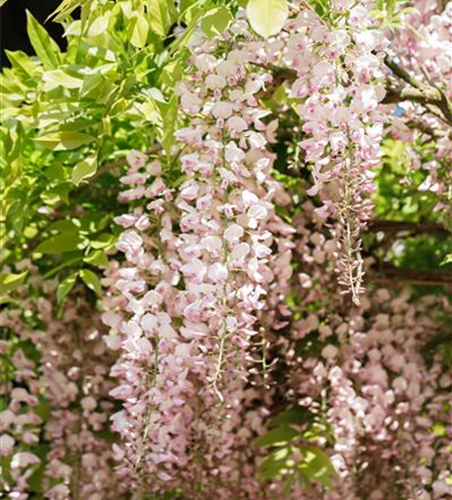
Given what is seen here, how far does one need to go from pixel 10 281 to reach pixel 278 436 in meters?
0.46

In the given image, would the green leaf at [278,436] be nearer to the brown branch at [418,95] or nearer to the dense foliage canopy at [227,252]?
the dense foliage canopy at [227,252]

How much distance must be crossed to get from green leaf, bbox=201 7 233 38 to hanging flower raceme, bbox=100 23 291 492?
11 cm

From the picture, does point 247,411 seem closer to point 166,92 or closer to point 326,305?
point 326,305

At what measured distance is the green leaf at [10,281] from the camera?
1.54 m

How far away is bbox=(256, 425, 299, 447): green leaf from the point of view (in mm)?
1632

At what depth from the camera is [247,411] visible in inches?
70.5

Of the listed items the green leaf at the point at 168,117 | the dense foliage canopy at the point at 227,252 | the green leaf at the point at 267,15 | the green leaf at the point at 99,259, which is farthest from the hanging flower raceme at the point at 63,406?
the green leaf at the point at 267,15

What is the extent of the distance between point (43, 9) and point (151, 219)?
2.33 m

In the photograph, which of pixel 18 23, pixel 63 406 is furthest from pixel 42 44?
pixel 18 23

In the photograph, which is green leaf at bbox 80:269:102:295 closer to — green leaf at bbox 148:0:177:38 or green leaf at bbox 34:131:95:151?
green leaf at bbox 34:131:95:151

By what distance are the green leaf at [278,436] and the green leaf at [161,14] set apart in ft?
2.20

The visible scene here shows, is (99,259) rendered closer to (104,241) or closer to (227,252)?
(104,241)

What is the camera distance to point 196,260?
1236mm

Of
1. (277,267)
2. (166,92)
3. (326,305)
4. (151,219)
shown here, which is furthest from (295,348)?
(166,92)
